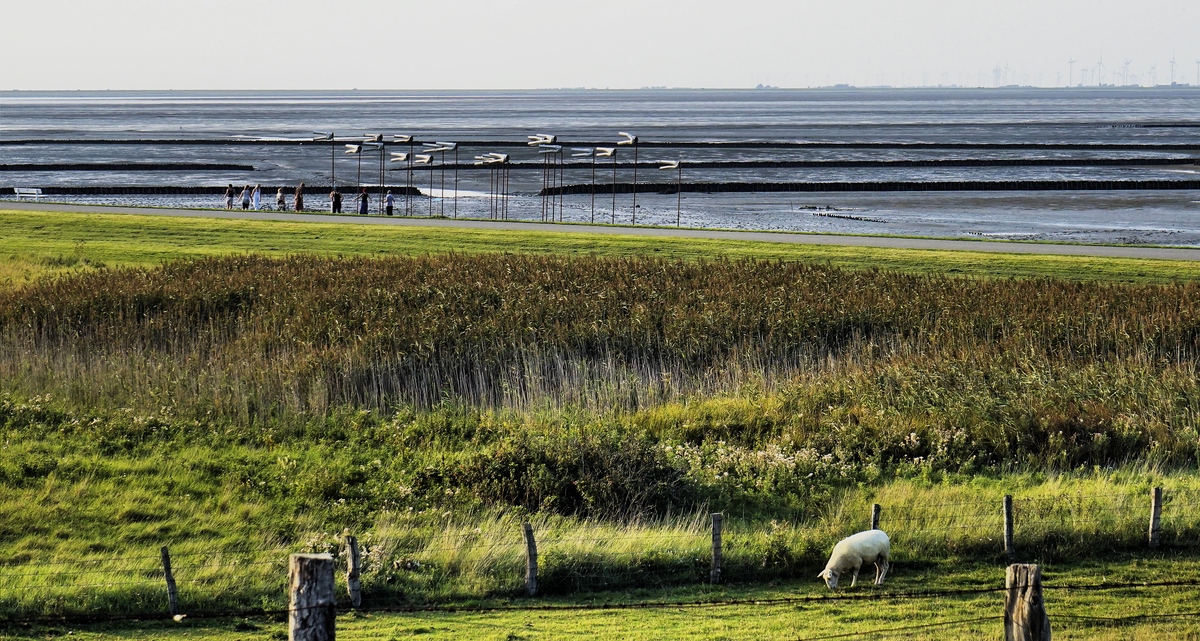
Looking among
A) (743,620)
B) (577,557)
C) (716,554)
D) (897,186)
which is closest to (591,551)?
(577,557)

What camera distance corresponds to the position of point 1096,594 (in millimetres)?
14453

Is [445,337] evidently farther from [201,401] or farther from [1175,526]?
[1175,526]

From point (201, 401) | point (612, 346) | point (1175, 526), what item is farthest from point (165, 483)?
point (1175, 526)

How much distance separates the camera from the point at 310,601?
6.73 metres

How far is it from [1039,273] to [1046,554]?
69.8 ft

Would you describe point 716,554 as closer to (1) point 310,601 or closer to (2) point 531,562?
(2) point 531,562

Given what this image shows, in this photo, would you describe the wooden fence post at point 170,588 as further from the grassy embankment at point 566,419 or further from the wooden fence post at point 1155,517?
the wooden fence post at point 1155,517

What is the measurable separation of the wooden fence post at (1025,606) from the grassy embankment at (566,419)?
26.8 feet

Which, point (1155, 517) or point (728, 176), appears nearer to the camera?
point (1155, 517)

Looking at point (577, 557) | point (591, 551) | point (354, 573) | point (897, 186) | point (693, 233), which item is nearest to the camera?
point (354, 573)

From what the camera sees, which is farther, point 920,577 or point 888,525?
point 888,525

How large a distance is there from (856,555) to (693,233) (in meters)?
32.1

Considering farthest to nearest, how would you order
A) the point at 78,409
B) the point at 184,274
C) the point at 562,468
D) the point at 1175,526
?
the point at 184,274
the point at 78,409
the point at 562,468
the point at 1175,526

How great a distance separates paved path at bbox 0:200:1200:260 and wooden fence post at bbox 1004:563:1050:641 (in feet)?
114
